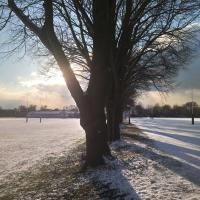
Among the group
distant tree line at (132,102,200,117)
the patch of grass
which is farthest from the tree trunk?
distant tree line at (132,102,200,117)

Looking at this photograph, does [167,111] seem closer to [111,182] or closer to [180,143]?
[180,143]

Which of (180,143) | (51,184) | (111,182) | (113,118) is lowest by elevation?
(51,184)

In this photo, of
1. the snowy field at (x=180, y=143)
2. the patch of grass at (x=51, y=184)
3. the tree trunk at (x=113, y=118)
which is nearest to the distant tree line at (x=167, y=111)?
the snowy field at (x=180, y=143)

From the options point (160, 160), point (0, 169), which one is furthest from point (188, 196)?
point (0, 169)

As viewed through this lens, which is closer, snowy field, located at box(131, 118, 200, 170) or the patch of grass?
the patch of grass

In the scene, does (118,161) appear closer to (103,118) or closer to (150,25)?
(103,118)

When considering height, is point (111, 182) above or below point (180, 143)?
below

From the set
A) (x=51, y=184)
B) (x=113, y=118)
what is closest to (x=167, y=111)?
(x=113, y=118)

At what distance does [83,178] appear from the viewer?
417 inches

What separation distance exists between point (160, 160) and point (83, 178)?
11.5ft

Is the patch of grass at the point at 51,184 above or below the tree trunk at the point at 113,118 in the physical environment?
below

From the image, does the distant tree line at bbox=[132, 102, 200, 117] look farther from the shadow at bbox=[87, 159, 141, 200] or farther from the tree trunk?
the shadow at bbox=[87, 159, 141, 200]

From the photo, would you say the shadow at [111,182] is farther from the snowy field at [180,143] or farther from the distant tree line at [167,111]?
the distant tree line at [167,111]

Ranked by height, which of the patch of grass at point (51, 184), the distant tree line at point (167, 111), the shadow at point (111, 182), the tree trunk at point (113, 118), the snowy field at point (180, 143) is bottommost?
the patch of grass at point (51, 184)
